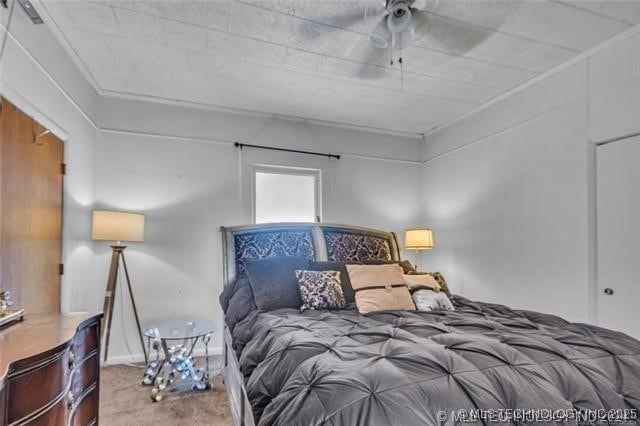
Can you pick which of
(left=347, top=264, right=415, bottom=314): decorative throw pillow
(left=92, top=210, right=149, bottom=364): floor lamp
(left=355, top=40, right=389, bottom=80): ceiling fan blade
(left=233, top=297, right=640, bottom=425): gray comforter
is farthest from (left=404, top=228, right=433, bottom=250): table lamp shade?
(left=92, top=210, right=149, bottom=364): floor lamp

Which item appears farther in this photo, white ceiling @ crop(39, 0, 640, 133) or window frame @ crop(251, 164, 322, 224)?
window frame @ crop(251, 164, 322, 224)

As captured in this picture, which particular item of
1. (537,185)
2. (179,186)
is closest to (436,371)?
(537,185)

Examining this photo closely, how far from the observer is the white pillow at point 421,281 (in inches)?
102

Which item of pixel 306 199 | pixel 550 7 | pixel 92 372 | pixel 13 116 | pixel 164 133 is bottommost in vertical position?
pixel 92 372

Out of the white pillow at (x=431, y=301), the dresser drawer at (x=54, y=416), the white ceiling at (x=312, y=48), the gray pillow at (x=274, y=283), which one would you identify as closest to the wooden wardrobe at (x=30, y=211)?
the white ceiling at (x=312, y=48)

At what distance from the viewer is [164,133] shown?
3674 mm

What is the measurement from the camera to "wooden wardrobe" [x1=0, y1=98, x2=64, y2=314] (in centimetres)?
194

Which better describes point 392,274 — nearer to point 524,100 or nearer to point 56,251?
point 524,100

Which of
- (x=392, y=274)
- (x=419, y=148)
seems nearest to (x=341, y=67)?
(x=392, y=274)

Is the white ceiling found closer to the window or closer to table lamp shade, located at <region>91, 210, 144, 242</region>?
the window

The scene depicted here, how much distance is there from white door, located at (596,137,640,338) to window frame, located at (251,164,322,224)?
2725 mm

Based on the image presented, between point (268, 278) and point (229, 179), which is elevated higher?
point (229, 179)

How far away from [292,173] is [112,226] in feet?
6.58

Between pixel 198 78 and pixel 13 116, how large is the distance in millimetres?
1548
